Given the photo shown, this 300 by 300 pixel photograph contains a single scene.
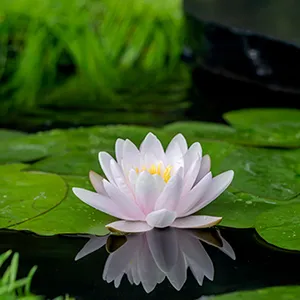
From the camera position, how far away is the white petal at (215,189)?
1348mm

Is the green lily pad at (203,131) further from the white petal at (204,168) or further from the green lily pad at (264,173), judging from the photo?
the white petal at (204,168)

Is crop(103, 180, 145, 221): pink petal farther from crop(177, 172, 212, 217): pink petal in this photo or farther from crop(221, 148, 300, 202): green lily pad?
crop(221, 148, 300, 202): green lily pad

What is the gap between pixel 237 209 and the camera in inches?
55.6

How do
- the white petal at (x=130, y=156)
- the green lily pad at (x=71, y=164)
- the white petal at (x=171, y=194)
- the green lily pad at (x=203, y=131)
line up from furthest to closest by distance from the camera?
the green lily pad at (x=203, y=131)
the green lily pad at (x=71, y=164)
the white petal at (x=130, y=156)
the white petal at (x=171, y=194)

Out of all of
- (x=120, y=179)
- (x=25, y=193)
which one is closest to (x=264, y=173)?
(x=120, y=179)

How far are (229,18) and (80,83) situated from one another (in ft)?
2.53

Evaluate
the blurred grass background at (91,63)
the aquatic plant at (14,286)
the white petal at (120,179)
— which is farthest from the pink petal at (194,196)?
the blurred grass background at (91,63)

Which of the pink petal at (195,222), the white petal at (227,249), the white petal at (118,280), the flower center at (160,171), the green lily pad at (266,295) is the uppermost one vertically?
the flower center at (160,171)

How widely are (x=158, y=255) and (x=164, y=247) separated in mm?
29

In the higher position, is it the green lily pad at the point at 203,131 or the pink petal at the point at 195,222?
the pink petal at the point at 195,222

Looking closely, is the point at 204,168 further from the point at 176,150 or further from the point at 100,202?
the point at 100,202

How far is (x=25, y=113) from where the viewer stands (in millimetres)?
2539

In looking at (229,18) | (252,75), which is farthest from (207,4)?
(252,75)

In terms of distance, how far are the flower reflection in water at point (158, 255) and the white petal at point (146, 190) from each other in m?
0.08
